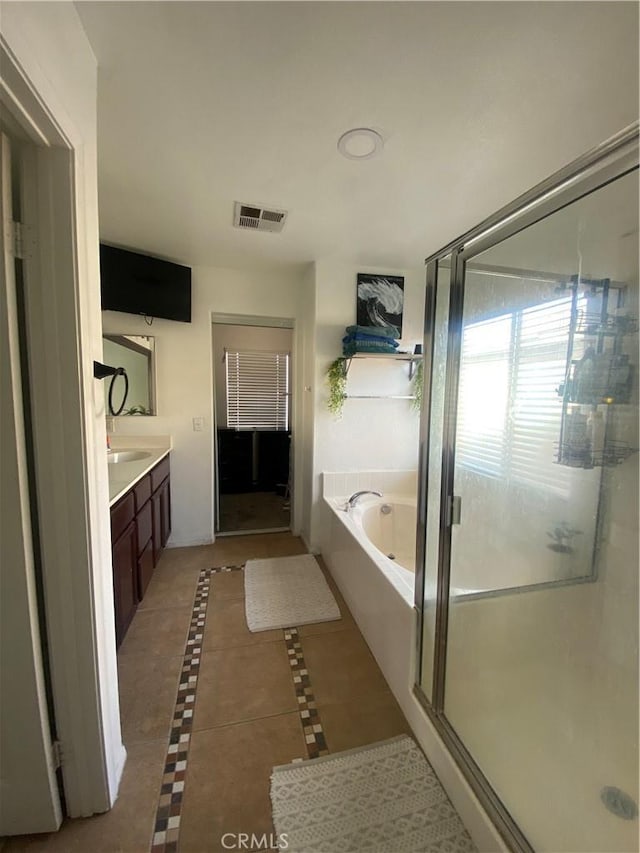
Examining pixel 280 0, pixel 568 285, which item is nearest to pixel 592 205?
pixel 568 285

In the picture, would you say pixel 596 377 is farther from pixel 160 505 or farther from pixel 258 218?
pixel 160 505

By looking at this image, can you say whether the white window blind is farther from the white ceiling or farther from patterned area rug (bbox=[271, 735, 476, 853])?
patterned area rug (bbox=[271, 735, 476, 853])

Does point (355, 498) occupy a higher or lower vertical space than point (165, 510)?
higher

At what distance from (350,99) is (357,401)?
1866 mm

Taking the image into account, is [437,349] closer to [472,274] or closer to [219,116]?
[472,274]

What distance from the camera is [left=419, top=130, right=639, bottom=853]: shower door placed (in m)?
0.95

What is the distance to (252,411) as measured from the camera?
4.54 m

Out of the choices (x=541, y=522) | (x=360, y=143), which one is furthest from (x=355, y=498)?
(x=360, y=143)

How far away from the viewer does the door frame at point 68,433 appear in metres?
0.83

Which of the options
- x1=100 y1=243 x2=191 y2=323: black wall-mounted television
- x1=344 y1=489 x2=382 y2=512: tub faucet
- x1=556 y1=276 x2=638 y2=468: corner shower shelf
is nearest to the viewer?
x1=556 y1=276 x2=638 y2=468: corner shower shelf

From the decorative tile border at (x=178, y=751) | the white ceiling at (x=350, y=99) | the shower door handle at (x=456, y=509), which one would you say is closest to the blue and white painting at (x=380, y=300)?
the white ceiling at (x=350, y=99)

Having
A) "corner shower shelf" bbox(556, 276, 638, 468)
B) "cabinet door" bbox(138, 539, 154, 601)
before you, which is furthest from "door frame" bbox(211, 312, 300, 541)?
"corner shower shelf" bbox(556, 276, 638, 468)

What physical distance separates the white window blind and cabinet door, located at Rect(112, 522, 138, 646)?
277 cm

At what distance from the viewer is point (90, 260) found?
963 millimetres
